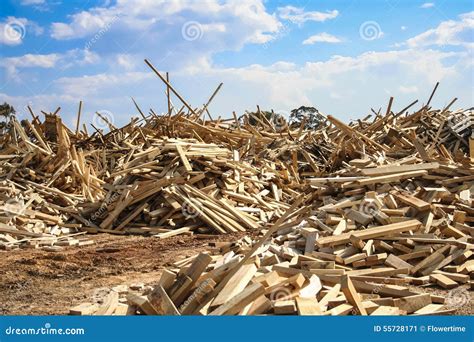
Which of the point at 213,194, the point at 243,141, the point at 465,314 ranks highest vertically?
the point at 243,141

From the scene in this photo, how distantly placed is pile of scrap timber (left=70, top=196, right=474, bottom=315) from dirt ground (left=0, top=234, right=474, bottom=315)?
1.54ft

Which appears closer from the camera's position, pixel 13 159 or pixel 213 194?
pixel 213 194

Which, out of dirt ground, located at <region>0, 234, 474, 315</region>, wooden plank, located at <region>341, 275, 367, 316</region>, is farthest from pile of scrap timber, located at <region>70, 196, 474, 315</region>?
dirt ground, located at <region>0, 234, 474, 315</region>

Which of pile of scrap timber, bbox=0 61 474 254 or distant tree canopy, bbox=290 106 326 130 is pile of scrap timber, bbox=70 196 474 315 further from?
distant tree canopy, bbox=290 106 326 130

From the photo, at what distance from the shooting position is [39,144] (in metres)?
15.4

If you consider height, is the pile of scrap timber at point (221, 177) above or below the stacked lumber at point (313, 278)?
above

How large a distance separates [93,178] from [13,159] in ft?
6.69

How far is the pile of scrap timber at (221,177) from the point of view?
28.9ft

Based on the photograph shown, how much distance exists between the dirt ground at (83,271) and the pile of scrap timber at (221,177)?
3.14 feet

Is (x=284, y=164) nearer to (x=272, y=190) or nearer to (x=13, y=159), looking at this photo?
(x=272, y=190)

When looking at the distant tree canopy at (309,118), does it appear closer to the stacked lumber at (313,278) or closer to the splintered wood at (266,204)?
the splintered wood at (266,204)

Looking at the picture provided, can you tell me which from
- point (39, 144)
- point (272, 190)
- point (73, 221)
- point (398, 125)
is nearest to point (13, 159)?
point (39, 144)

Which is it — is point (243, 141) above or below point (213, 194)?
above

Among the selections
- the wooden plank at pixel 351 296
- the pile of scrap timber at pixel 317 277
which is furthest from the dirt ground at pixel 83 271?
the wooden plank at pixel 351 296
